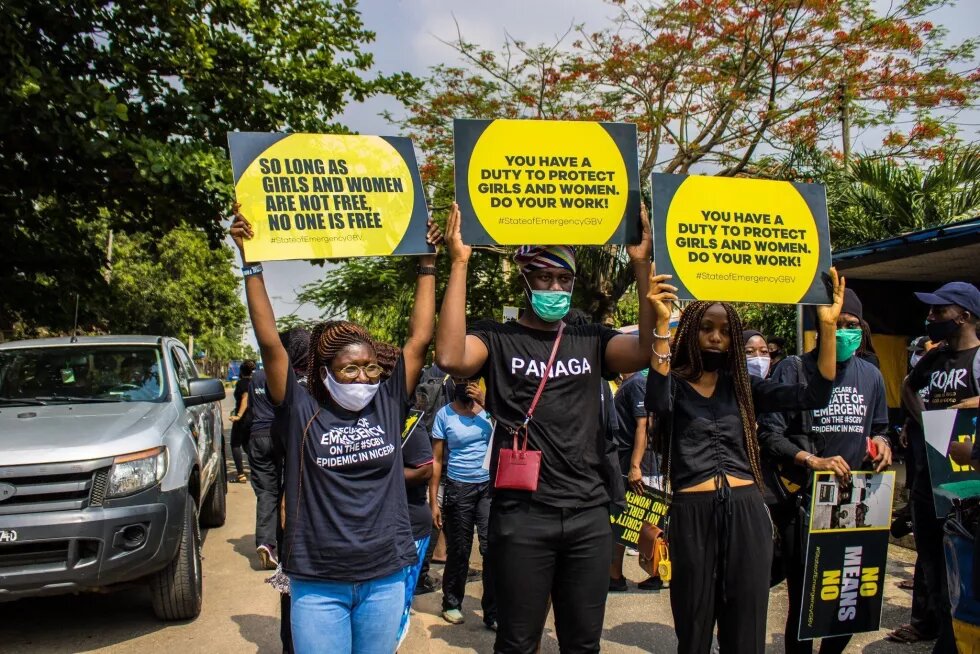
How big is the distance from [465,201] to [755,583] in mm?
1921

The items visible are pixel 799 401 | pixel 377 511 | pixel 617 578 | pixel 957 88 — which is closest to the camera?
pixel 377 511

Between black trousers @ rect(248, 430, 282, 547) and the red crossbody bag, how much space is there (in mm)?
3786

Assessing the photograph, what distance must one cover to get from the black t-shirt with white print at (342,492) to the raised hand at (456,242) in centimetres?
60

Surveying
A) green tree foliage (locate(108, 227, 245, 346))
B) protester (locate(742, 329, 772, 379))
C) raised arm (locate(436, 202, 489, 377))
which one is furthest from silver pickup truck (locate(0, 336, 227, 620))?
green tree foliage (locate(108, 227, 245, 346))

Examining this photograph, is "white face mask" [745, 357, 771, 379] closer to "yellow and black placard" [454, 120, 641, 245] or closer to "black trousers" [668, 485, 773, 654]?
"black trousers" [668, 485, 773, 654]

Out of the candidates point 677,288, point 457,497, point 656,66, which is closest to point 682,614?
point 677,288

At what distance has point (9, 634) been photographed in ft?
17.7

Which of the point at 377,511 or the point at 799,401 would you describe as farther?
the point at 799,401

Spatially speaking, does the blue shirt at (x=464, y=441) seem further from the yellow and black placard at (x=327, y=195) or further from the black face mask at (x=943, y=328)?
the black face mask at (x=943, y=328)

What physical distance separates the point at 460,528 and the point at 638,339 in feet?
9.58

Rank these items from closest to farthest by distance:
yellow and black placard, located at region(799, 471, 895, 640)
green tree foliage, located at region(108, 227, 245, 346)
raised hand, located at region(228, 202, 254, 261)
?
raised hand, located at region(228, 202, 254, 261), yellow and black placard, located at region(799, 471, 895, 640), green tree foliage, located at region(108, 227, 245, 346)

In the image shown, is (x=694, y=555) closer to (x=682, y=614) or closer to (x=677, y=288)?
(x=682, y=614)

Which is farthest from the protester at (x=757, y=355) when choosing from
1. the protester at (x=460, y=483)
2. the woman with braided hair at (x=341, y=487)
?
the woman with braided hair at (x=341, y=487)

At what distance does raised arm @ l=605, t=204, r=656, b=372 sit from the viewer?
10.6 ft
